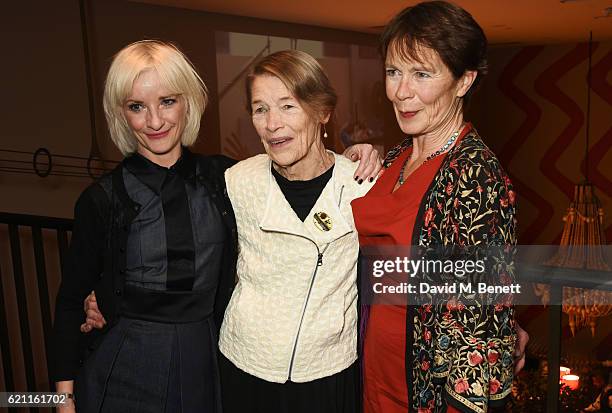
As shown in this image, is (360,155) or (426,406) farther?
(360,155)

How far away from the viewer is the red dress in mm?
1288

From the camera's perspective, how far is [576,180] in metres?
8.99

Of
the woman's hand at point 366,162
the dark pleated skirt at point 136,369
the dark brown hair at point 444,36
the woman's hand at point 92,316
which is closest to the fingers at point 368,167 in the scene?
the woman's hand at point 366,162

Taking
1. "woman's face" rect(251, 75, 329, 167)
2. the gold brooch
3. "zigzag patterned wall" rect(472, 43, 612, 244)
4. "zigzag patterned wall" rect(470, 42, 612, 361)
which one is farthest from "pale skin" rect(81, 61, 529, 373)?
"zigzag patterned wall" rect(472, 43, 612, 244)

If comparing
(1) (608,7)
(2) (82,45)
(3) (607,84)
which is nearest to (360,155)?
(2) (82,45)

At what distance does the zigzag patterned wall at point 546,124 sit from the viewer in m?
8.70

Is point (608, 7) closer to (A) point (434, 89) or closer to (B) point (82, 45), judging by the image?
(B) point (82, 45)

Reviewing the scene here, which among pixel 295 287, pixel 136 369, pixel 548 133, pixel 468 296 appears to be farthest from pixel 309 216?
pixel 548 133

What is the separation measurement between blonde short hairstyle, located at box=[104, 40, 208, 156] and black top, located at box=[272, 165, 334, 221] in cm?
29

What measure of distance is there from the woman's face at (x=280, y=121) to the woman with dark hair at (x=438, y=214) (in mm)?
199

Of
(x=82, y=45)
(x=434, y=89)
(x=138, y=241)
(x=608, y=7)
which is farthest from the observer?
(x=608, y=7)

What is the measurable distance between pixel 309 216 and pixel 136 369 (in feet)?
1.83

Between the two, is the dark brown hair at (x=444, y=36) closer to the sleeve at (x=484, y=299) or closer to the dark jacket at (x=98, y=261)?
the sleeve at (x=484, y=299)

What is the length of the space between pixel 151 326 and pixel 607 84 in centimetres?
874
